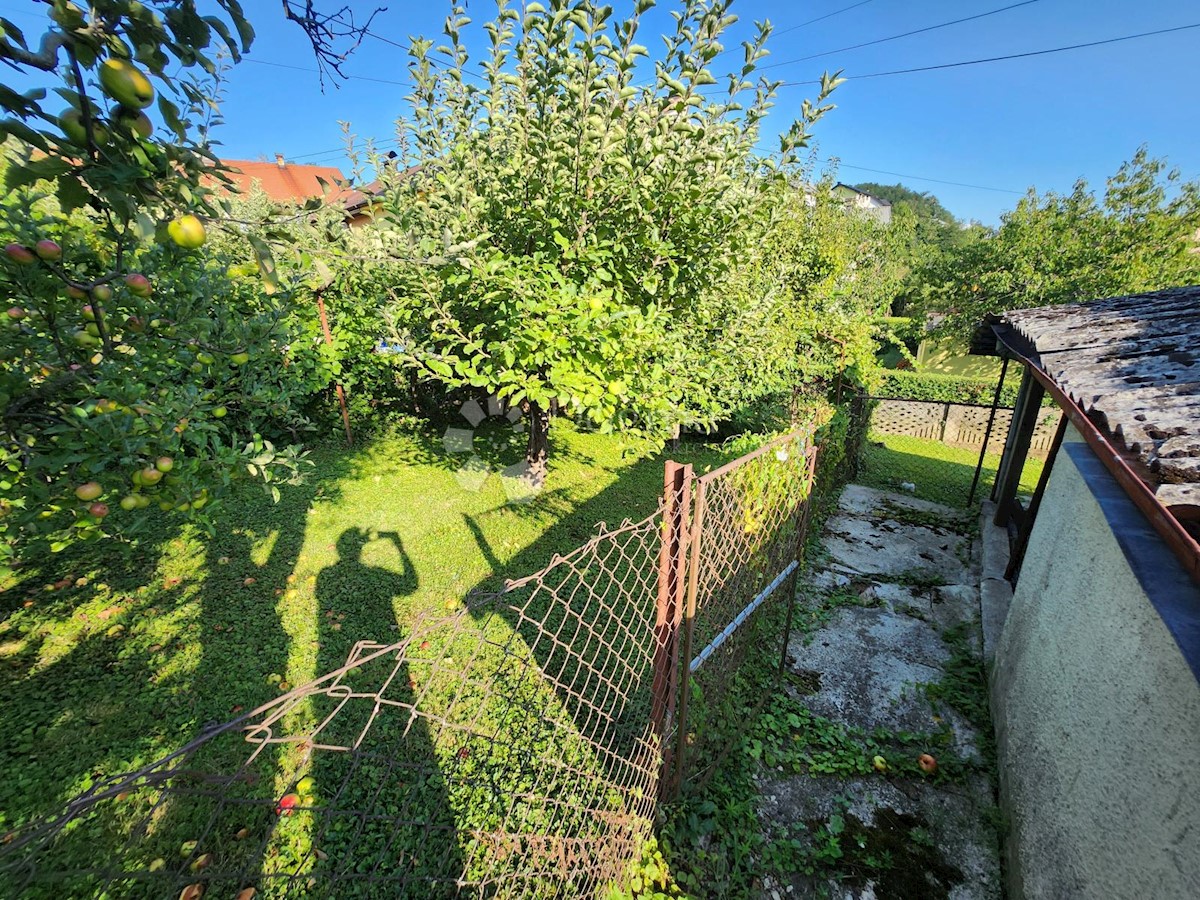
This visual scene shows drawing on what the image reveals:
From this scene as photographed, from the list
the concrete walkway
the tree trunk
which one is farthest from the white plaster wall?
the tree trunk

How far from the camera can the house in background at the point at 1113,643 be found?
1623mm

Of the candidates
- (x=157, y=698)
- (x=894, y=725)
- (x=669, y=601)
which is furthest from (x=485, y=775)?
(x=894, y=725)

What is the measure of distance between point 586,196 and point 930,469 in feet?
32.8

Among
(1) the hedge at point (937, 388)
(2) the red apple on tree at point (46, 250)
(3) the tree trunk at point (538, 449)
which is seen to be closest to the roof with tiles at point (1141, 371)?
(2) the red apple on tree at point (46, 250)

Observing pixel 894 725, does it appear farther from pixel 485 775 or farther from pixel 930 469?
pixel 930 469

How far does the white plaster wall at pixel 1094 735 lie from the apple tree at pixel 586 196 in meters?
2.90

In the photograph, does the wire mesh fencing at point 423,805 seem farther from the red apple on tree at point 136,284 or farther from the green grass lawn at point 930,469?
the green grass lawn at point 930,469

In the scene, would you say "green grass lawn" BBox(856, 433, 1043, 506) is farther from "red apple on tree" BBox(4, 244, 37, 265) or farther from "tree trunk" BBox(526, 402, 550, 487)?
"red apple on tree" BBox(4, 244, 37, 265)

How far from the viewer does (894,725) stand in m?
3.62

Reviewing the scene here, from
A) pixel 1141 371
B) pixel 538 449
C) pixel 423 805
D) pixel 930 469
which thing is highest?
pixel 1141 371

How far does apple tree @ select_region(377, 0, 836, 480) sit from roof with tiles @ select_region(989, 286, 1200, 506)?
2.56 metres

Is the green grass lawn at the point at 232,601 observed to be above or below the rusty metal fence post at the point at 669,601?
below

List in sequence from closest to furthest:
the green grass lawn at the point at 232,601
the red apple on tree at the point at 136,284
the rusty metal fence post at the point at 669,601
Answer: the red apple on tree at the point at 136,284
the rusty metal fence post at the point at 669,601
the green grass lawn at the point at 232,601

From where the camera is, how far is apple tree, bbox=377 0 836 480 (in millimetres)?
3574
